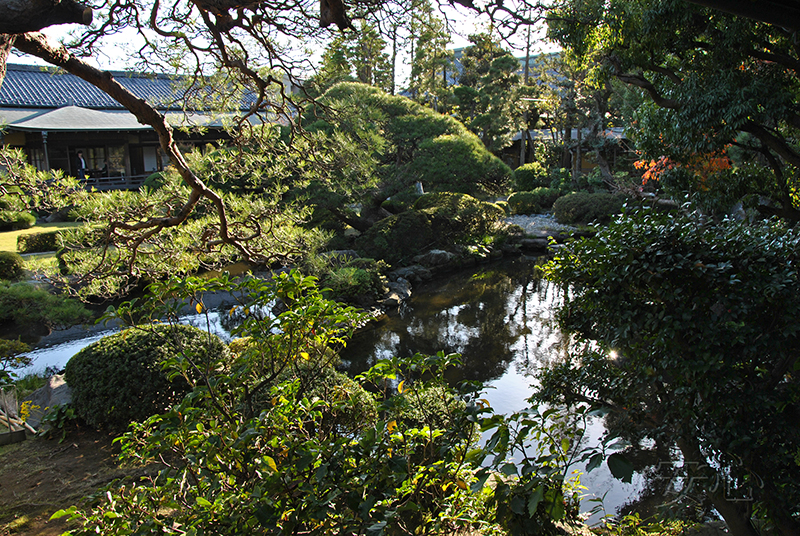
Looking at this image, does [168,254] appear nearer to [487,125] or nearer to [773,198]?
[773,198]

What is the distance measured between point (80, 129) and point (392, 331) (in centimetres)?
1250

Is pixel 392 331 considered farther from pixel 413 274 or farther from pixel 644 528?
pixel 644 528

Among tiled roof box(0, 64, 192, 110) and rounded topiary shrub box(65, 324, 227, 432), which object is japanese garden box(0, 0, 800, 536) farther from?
tiled roof box(0, 64, 192, 110)

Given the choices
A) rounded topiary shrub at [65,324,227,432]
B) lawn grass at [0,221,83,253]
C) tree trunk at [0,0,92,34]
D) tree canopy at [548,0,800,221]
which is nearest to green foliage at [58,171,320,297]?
rounded topiary shrub at [65,324,227,432]

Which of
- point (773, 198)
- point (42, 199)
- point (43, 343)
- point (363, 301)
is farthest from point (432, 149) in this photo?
point (42, 199)

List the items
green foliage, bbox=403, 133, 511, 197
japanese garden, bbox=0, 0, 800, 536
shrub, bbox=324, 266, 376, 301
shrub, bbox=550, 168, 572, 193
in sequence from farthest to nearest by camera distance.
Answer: shrub, bbox=550, 168, 572, 193, green foliage, bbox=403, 133, 511, 197, shrub, bbox=324, 266, 376, 301, japanese garden, bbox=0, 0, 800, 536

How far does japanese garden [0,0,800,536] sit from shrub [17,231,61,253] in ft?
7.35

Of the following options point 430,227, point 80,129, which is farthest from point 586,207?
point 80,129

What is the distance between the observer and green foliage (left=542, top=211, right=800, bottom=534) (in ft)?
6.81

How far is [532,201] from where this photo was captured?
16.9m

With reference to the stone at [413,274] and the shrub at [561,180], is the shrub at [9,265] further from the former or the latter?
the shrub at [561,180]

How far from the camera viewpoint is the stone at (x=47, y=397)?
459cm

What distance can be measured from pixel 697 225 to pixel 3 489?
466 centimetres

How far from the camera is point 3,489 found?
3.44 m
